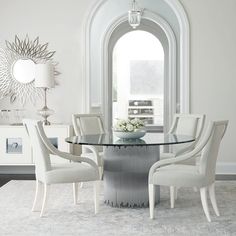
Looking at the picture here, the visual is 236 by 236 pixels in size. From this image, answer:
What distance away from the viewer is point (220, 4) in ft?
20.0

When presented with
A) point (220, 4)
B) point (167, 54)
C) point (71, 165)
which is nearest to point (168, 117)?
point (167, 54)

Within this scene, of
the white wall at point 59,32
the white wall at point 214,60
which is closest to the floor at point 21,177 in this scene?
the white wall at point 214,60

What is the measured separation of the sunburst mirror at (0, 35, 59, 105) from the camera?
20.4 ft

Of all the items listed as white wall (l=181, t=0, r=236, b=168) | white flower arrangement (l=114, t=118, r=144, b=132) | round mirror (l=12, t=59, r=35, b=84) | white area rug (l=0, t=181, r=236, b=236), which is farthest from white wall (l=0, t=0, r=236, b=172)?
white flower arrangement (l=114, t=118, r=144, b=132)

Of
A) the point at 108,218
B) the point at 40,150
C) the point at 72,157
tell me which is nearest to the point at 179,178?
the point at 108,218

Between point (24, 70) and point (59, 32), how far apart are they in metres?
0.72

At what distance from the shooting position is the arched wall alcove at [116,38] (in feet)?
20.2

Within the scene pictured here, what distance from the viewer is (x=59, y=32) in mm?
6211

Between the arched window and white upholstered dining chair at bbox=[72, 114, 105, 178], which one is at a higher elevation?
the arched window

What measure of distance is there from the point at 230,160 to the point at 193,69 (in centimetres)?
137

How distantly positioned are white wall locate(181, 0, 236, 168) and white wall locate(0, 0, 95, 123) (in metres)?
1.52

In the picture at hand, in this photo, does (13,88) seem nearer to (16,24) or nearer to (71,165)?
(16,24)

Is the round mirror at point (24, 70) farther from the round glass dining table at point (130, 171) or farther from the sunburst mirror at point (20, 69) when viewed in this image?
the round glass dining table at point (130, 171)

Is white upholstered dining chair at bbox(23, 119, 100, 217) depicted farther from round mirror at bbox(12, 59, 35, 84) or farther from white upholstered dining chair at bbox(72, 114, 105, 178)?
round mirror at bbox(12, 59, 35, 84)
